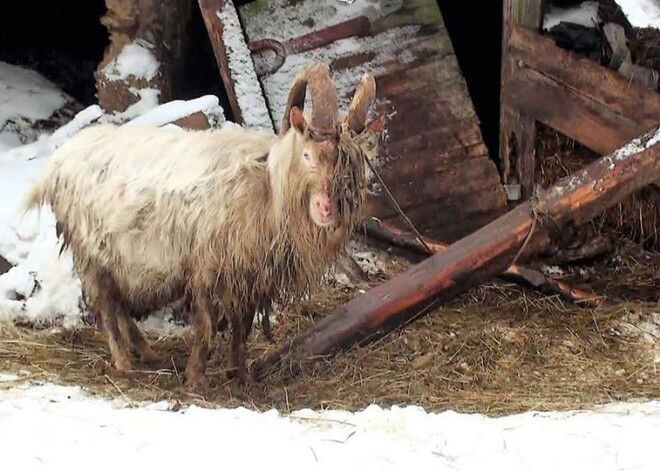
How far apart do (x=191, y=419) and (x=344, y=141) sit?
1520mm

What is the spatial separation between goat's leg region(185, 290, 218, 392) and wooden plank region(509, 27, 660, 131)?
331 cm

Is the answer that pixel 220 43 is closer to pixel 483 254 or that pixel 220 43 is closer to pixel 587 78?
pixel 587 78

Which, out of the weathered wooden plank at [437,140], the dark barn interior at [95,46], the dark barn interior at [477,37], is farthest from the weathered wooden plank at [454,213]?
the dark barn interior at [477,37]

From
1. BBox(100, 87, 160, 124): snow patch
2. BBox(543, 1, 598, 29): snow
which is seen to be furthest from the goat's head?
BBox(543, 1, 598, 29): snow

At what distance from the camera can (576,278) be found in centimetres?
741

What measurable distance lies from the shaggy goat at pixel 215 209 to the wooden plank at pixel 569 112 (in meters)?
2.70

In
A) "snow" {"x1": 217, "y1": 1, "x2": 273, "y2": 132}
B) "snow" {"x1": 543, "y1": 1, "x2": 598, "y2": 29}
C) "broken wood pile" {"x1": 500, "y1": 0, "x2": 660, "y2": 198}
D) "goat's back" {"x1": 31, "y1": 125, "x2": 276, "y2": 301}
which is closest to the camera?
"goat's back" {"x1": 31, "y1": 125, "x2": 276, "y2": 301}

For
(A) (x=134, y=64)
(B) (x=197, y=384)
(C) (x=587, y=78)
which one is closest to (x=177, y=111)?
(A) (x=134, y=64)

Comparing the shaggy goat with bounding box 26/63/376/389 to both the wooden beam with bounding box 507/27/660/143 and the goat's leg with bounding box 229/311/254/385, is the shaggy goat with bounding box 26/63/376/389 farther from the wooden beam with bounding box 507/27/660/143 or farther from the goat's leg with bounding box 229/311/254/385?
the wooden beam with bounding box 507/27/660/143

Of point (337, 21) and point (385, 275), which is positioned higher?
point (337, 21)

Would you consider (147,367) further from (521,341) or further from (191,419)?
(521,341)

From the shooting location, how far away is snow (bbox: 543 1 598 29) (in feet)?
26.5

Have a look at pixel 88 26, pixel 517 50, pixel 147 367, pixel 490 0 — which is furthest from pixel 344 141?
pixel 88 26

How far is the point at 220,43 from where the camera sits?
24.4ft
